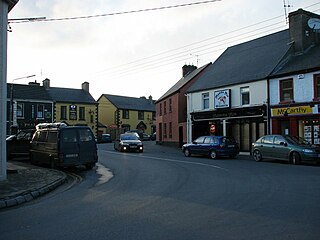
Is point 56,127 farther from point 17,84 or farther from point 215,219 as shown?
point 17,84

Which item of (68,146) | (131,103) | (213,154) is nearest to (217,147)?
(213,154)

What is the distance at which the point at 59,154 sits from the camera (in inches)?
648

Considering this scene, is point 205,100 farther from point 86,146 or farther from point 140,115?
point 140,115

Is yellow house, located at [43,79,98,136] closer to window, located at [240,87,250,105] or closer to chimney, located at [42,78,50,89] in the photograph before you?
chimney, located at [42,78,50,89]

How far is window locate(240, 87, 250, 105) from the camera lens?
28859 mm

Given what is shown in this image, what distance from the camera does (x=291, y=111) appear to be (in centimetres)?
2486

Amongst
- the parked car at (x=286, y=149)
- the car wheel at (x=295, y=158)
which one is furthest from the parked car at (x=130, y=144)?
the car wheel at (x=295, y=158)

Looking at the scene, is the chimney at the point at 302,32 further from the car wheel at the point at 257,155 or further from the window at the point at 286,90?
the car wheel at the point at 257,155

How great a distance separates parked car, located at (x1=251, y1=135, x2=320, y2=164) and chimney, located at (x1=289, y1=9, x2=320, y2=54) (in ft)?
30.1

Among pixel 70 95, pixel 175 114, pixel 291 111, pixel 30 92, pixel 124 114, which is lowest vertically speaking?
pixel 291 111

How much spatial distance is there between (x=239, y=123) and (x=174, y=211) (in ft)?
73.3

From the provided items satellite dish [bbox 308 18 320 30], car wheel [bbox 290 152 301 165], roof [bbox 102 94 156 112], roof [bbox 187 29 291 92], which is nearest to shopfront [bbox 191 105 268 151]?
roof [bbox 187 29 291 92]

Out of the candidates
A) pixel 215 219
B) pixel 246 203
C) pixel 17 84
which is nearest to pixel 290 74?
pixel 246 203

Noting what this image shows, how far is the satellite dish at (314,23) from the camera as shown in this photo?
27.5m
